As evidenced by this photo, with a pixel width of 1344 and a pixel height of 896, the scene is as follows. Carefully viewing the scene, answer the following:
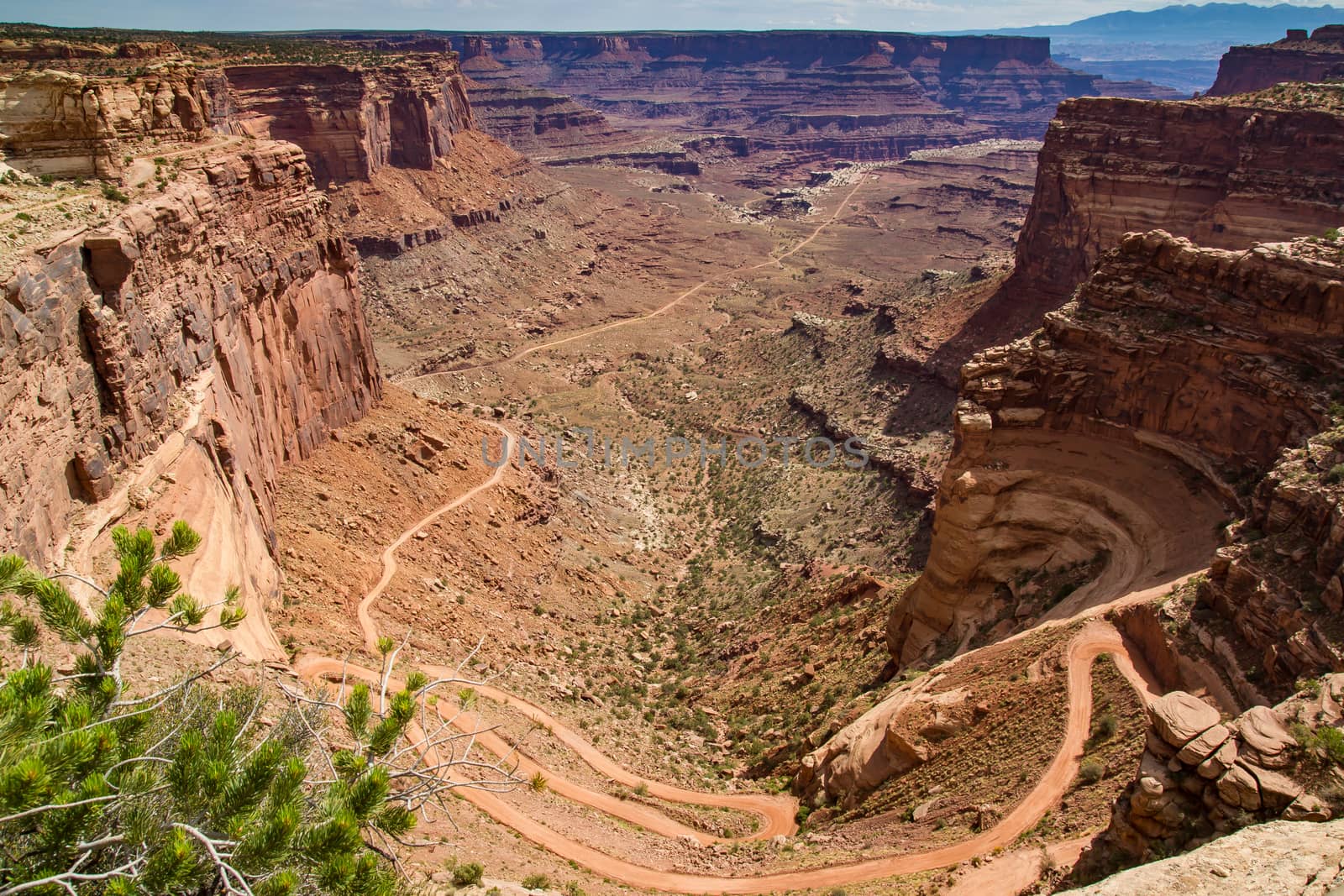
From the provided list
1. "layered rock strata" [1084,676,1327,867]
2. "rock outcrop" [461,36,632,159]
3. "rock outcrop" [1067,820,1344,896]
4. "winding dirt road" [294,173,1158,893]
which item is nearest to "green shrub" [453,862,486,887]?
"winding dirt road" [294,173,1158,893]

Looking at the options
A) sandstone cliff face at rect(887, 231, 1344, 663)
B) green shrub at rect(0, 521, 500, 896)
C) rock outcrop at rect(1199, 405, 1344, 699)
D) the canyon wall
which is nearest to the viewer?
green shrub at rect(0, 521, 500, 896)

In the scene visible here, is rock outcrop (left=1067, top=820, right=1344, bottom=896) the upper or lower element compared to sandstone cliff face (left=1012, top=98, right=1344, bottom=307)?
lower

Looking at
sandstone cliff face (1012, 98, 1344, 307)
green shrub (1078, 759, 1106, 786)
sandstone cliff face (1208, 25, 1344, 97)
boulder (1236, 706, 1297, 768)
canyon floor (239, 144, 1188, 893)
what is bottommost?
canyon floor (239, 144, 1188, 893)

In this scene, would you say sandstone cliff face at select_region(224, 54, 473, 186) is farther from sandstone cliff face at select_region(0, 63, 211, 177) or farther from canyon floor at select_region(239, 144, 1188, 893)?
sandstone cliff face at select_region(0, 63, 211, 177)

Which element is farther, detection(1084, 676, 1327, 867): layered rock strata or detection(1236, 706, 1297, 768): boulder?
detection(1236, 706, 1297, 768): boulder

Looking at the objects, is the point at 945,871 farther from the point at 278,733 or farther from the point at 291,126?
the point at 291,126

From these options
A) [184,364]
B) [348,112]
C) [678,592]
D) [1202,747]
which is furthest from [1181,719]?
[348,112]

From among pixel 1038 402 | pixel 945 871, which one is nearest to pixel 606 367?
pixel 1038 402
